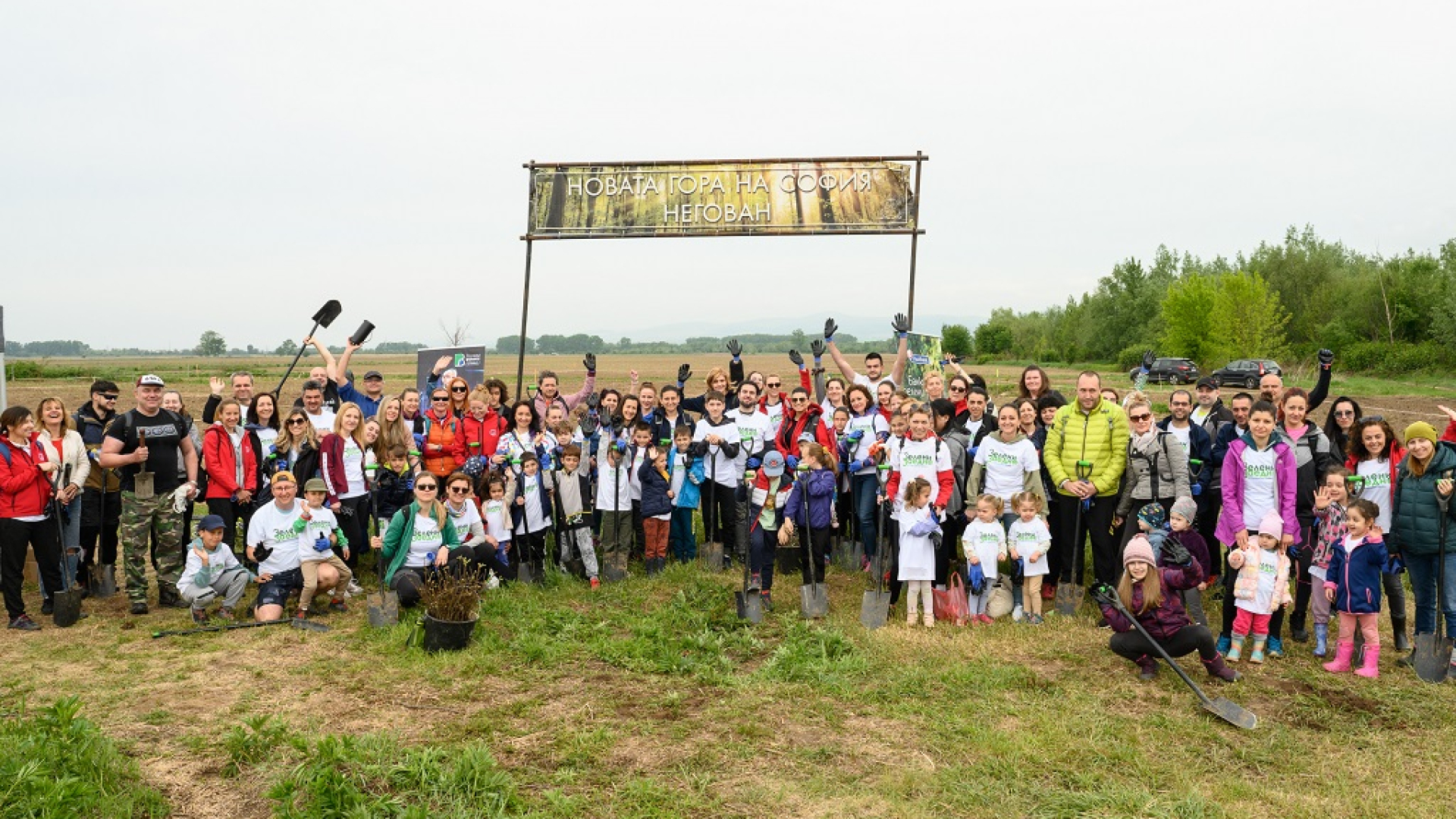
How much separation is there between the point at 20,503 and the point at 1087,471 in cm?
928

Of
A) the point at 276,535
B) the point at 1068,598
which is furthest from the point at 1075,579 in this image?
the point at 276,535

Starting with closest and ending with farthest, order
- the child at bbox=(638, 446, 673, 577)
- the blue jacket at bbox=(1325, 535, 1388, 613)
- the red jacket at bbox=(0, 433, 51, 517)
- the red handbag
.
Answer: the blue jacket at bbox=(1325, 535, 1388, 613), the red jacket at bbox=(0, 433, 51, 517), the red handbag, the child at bbox=(638, 446, 673, 577)

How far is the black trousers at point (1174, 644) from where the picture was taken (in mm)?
6441

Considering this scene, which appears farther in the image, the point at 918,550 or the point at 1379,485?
the point at 918,550

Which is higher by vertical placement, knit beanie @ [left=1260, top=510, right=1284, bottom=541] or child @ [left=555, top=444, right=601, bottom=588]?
knit beanie @ [left=1260, top=510, right=1284, bottom=541]

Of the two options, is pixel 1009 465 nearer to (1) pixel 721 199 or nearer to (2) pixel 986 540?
(2) pixel 986 540

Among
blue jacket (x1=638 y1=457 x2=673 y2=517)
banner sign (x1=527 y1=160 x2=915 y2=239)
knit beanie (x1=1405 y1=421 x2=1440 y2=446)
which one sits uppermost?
banner sign (x1=527 y1=160 x2=915 y2=239)

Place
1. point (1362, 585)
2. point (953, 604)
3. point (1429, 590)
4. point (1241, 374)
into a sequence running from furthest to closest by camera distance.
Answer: point (1241, 374)
point (953, 604)
point (1429, 590)
point (1362, 585)

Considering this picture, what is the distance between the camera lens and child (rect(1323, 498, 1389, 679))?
22.2 ft

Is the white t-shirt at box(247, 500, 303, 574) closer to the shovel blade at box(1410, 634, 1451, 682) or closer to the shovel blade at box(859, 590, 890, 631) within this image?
the shovel blade at box(859, 590, 890, 631)

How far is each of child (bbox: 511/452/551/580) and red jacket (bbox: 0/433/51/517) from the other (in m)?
4.01

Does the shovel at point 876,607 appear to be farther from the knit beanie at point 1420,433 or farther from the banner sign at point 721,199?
the banner sign at point 721,199

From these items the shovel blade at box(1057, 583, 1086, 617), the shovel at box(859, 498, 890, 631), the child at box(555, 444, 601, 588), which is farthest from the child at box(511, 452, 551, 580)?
the shovel blade at box(1057, 583, 1086, 617)

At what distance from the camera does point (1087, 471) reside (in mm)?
8094
